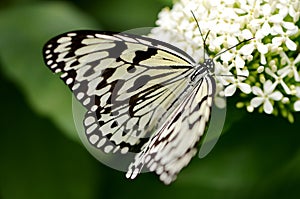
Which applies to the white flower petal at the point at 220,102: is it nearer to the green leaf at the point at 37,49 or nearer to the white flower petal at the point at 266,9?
the white flower petal at the point at 266,9

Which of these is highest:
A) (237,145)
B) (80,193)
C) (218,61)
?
(218,61)

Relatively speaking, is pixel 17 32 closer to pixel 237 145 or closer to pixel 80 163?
pixel 80 163

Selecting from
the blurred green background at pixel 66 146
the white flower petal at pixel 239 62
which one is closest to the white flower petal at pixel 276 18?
the white flower petal at pixel 239 62

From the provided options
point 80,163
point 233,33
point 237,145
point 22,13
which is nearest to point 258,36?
point 233,33

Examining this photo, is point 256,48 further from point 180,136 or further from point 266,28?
point 180,136

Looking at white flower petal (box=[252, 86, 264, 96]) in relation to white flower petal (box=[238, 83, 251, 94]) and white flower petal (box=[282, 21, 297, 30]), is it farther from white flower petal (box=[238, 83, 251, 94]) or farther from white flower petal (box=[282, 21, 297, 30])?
white flower petal (box=[282, 21, 297, 30])

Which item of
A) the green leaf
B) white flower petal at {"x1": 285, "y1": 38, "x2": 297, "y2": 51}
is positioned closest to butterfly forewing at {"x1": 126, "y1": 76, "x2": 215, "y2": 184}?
white flower petal at {"x1": 285, "y1": 38, "x2": 297, "y2": 51}

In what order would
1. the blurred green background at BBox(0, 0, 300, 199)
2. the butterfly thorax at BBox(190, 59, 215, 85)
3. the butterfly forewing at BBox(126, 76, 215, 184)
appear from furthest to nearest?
the blurred green background at BBox(0, 0, 300, 199), the butterfly thorax at BBox(190, 59, 215, 85), the butterfly forewing at BBox(126, 76, 215, 184)
